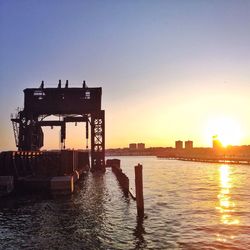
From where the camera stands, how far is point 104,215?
816 inches

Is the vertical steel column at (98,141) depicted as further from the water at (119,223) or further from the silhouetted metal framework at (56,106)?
the water at (119,223)

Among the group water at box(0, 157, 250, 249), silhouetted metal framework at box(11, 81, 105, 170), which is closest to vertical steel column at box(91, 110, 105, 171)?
silhouetted metal framework at box(11, 81, 105, 170)

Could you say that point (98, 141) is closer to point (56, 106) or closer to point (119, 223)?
point (56, 106)

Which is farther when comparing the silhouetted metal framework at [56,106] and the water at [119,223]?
the silhouetted metal framework at [56,106]

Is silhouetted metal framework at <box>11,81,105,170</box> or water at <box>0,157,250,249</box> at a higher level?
silhouetted metal framework at <box>11,81,105,170</box>

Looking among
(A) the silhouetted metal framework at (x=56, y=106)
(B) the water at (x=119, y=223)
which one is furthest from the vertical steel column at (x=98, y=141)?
(B) the water at (x=119, y=223)

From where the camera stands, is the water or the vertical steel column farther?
the vertical steel column

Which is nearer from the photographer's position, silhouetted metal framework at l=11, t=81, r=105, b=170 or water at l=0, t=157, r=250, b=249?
water at l=0, t=157, r=250, b=249

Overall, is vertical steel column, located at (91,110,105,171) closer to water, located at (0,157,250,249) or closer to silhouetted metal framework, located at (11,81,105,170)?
silhouetted metal framework, located at (11,81,105,170)

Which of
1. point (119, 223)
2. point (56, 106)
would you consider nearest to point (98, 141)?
point (56, 106)

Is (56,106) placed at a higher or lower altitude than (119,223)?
higher

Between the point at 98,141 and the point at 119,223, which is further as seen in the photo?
the point at 98,141

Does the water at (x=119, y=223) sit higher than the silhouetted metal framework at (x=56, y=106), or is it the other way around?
the silhouetted metal framework at (x=56, y=106)

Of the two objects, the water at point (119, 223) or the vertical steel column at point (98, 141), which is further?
the vertical steel column at point (98, 141)
